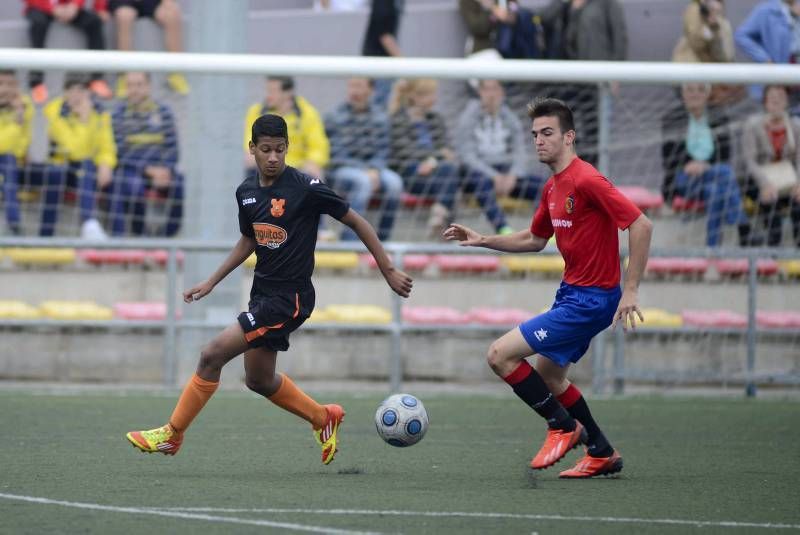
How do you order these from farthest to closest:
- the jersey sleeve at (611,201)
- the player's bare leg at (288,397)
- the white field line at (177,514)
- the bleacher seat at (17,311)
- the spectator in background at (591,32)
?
the spectator in background at (591,32)
the bleacher seat at (17,311)
the player's bare leg at (288,397)
the jersey sleeve at (611,201)
the white field line at (177,514)

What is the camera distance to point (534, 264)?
12.3 m

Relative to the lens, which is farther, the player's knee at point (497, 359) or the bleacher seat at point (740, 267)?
the bleacher seat at point (740, 267)

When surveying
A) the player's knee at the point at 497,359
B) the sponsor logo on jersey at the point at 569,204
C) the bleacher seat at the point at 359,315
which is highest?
the sponsor logo on jersey at the point at 569,204

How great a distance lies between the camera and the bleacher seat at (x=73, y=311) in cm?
1162

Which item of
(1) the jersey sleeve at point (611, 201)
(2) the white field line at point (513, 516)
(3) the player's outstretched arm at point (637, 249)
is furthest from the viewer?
(1) the jersey sleeve at point (611, 201)

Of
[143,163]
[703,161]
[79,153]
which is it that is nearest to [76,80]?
[79,153]

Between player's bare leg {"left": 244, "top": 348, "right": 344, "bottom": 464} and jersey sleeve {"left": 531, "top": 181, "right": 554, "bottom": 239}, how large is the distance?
53.9 inches

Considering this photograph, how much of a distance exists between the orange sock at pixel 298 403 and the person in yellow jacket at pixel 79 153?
18.2ft

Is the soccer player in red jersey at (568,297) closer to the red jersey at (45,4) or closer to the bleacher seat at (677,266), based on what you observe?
the bleacher seat at (677,266)

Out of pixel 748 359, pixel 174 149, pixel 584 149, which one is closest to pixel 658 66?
pixel 584 149

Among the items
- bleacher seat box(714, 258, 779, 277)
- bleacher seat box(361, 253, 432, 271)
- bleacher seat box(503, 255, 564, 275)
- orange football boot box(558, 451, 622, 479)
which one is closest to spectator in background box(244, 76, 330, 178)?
bleacher seat box(361, 253, 432, 271)

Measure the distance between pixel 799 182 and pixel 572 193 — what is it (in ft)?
19.9

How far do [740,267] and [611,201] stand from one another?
5.48m

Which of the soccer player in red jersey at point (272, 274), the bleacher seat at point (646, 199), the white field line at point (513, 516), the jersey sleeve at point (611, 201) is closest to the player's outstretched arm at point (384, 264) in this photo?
the soccer player in red jersey at point (272, 274)
